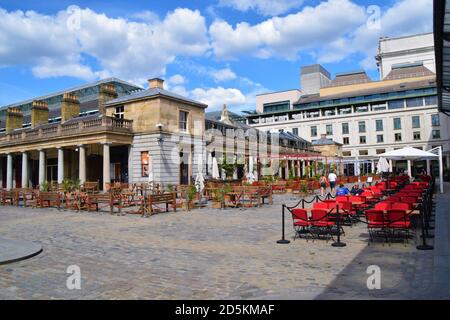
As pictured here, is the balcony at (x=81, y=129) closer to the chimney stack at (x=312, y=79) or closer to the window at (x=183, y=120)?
the window at (x=183, y=120)

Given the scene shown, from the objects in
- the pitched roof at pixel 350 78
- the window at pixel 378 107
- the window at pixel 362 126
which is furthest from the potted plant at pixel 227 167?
the pitched roof at pixel 350 78

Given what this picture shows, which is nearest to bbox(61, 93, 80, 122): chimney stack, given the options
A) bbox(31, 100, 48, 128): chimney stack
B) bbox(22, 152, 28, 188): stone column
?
bbox(22, 152, 28, 188): stone column

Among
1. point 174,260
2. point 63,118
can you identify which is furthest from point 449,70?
point 63,118

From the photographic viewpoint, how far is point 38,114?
3997 cm

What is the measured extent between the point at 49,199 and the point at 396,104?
71.5 metres

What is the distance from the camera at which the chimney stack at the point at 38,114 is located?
39.4 metres

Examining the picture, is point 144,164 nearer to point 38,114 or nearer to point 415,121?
point 38,114

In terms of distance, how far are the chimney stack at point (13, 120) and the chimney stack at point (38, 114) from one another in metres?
4.79

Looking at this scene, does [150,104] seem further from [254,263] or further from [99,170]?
[254,263]

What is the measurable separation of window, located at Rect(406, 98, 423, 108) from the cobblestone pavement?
2756 inches

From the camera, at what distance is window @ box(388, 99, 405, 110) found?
72.9 m

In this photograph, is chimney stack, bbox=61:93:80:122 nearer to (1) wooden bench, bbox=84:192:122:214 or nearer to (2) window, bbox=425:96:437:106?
(1) wooden bench, bbox=84:192:122:214

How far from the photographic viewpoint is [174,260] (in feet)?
23.8
